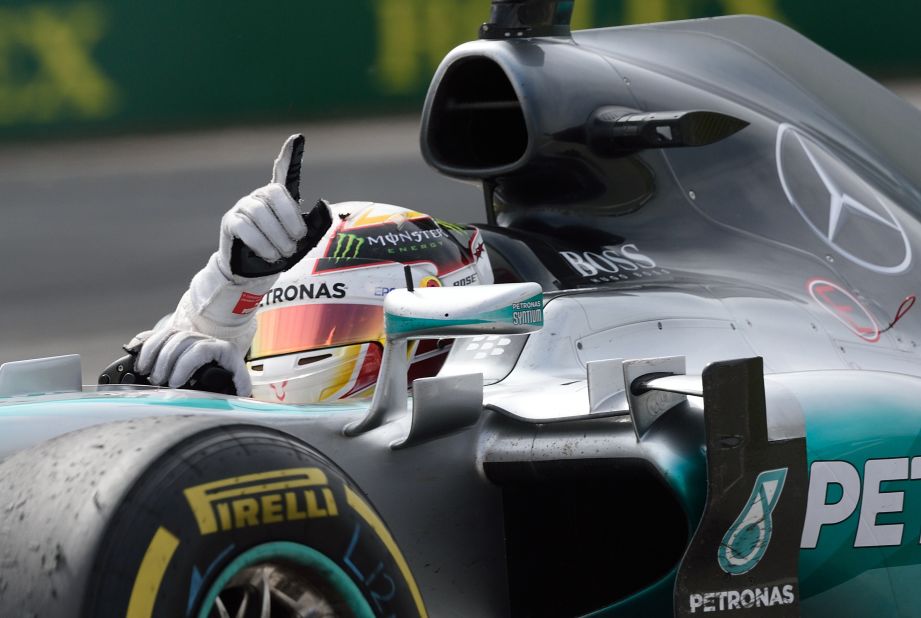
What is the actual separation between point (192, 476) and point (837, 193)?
92.3 inches

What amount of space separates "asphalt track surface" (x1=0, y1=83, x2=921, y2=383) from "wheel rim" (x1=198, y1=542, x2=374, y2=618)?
5.17m

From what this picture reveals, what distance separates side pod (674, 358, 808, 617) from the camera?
2068 millimetres

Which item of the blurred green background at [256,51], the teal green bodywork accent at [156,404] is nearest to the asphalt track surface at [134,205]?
the blurred green background at [256,51]

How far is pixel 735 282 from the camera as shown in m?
3.35

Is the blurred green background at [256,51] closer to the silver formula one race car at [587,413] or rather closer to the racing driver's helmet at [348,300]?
the silver formula one race car at [587,413]

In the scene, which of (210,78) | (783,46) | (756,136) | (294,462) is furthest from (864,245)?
(210,78)

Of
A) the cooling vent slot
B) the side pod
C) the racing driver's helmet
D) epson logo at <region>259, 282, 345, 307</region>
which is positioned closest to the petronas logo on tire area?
the side pod

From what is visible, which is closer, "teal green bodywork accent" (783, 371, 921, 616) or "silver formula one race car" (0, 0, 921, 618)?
"silver formula one race car" (0, 0, 921, 618)

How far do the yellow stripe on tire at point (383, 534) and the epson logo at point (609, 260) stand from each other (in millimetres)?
1517

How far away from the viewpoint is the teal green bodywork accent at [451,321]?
2084 mm

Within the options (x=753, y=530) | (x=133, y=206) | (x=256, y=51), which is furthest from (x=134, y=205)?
(x=753, y=530)

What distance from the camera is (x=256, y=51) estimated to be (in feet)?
34.4

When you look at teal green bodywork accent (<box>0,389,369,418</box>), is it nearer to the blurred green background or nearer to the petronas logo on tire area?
the petronas logo on tire area

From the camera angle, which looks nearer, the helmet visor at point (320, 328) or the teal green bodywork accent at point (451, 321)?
the teal green bodywork accent at point (451, 321)
